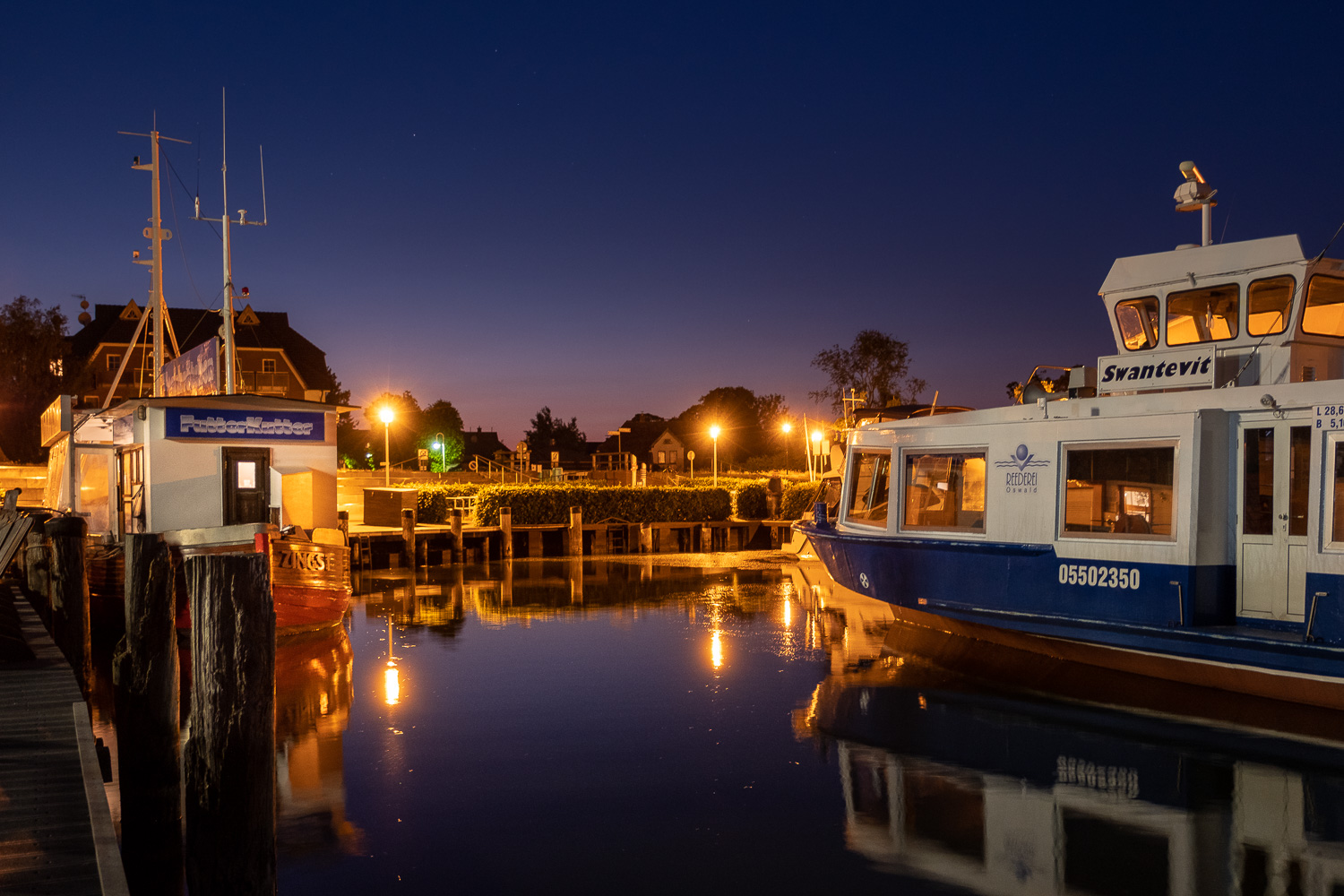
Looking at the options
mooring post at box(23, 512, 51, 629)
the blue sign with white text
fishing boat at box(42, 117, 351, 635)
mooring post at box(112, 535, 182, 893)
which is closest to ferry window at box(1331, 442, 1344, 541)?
mooring post at box(112, 535, 182, 893)

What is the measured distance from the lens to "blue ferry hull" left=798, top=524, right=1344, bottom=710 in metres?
9.09

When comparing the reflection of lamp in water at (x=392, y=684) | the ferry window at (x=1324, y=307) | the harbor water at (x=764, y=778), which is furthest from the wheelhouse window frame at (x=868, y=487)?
the reflection of lamp in water at (x=392, y=684)

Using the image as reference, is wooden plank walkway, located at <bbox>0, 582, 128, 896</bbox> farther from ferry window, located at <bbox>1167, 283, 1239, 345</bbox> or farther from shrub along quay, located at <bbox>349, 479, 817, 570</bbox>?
shrub along quay, located at <bbox>349, 479, 817, 570</bbox>

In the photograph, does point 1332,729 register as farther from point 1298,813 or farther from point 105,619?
point 105,619

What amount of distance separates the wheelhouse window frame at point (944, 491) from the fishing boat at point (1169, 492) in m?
0.02

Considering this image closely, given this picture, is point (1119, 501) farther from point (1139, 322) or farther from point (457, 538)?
point (457, 538)

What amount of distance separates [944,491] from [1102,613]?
2599 millimetres

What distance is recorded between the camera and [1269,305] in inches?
415

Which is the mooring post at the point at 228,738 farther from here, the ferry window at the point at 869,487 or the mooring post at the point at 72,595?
the ferry window at the point at 869,487

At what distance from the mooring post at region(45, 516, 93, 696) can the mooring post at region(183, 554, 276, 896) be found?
543 centimetres

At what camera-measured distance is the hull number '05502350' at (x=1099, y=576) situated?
400 inches

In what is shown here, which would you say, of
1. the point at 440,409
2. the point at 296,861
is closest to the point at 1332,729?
the point at 296,861

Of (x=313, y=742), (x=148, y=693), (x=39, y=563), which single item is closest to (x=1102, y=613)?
(x=313, y=742)

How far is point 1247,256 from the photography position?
415 inches
